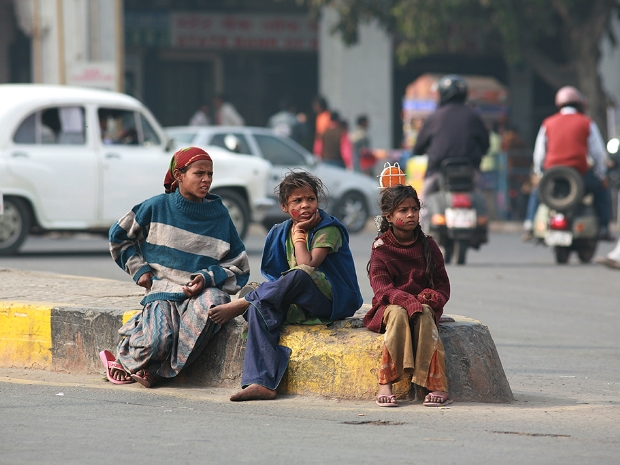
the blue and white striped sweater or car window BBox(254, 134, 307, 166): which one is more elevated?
car window BBox(254, 134, 307, 166)

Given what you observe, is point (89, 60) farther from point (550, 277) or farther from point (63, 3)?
point (550, 277)

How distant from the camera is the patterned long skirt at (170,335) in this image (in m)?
5.54

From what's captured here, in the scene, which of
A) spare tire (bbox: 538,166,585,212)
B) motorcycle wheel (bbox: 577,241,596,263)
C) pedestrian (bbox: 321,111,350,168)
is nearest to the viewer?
spare tire (bbox: 538,166,585,212)

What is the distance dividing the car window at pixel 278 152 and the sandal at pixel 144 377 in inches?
479

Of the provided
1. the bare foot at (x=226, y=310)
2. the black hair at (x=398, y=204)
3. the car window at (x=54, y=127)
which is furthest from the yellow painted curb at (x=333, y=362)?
the car window at (x=54, y=127)

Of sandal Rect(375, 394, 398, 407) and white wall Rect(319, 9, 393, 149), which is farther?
white wall Rect(319, 9, 393, 149)

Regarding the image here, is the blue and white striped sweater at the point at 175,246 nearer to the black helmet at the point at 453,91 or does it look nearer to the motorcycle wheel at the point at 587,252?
the black helmet at the point at 453,91

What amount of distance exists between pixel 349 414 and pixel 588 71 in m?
16.5

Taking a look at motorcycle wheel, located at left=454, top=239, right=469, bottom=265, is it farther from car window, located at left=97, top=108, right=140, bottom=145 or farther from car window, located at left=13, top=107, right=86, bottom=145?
car window, located at left=13, top=107, right=86, bottom=145

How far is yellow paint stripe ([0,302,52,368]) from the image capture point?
6156mm

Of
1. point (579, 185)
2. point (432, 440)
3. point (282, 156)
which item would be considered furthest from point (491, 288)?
point (282, 156)

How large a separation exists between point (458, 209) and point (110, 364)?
6523 millimetres

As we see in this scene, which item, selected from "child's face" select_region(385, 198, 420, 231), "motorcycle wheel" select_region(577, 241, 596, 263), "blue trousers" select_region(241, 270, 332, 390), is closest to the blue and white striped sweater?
"blue trousers" select_region(241, 270, 332, 390)

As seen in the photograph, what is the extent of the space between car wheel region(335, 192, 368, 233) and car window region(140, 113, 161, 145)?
17.3 feet
